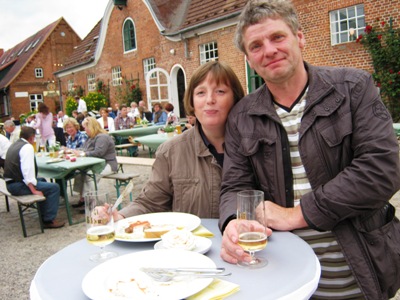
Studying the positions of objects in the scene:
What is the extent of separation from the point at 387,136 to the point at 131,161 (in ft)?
22.6

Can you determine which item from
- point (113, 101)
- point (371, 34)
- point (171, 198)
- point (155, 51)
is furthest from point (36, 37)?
point (171, 198)

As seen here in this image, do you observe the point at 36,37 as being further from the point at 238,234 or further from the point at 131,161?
the point at 238,234

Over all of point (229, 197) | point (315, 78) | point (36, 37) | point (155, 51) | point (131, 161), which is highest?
point (36, 37)

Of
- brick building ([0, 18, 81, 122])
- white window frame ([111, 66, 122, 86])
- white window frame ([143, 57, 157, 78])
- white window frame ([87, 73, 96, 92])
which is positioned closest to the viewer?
white window frame ([143, 57, 157, 78])

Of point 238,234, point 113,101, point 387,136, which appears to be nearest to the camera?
point 238,234

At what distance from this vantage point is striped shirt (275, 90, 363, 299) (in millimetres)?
1843

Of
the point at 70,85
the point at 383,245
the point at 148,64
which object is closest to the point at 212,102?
the point at 383,245

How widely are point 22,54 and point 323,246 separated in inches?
1832

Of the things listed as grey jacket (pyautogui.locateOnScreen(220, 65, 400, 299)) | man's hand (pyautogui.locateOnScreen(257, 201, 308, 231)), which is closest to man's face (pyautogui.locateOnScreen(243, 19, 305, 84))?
grey jacket (pyautogui.locateOnScreen(220, 65, 400, 299))

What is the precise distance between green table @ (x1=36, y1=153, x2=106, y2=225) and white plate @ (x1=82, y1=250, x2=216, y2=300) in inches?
198

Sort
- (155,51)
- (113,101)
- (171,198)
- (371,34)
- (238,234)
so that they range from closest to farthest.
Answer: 1. (238,234)
2. (171,198)
3. (371,34)
4. (155,51)
5. (113,101)

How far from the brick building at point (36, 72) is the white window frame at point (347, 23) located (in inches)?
1206

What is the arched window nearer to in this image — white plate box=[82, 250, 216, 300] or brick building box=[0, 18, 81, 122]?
brick building box=[0, 18, 81, 122]

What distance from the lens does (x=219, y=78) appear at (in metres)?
2.30
